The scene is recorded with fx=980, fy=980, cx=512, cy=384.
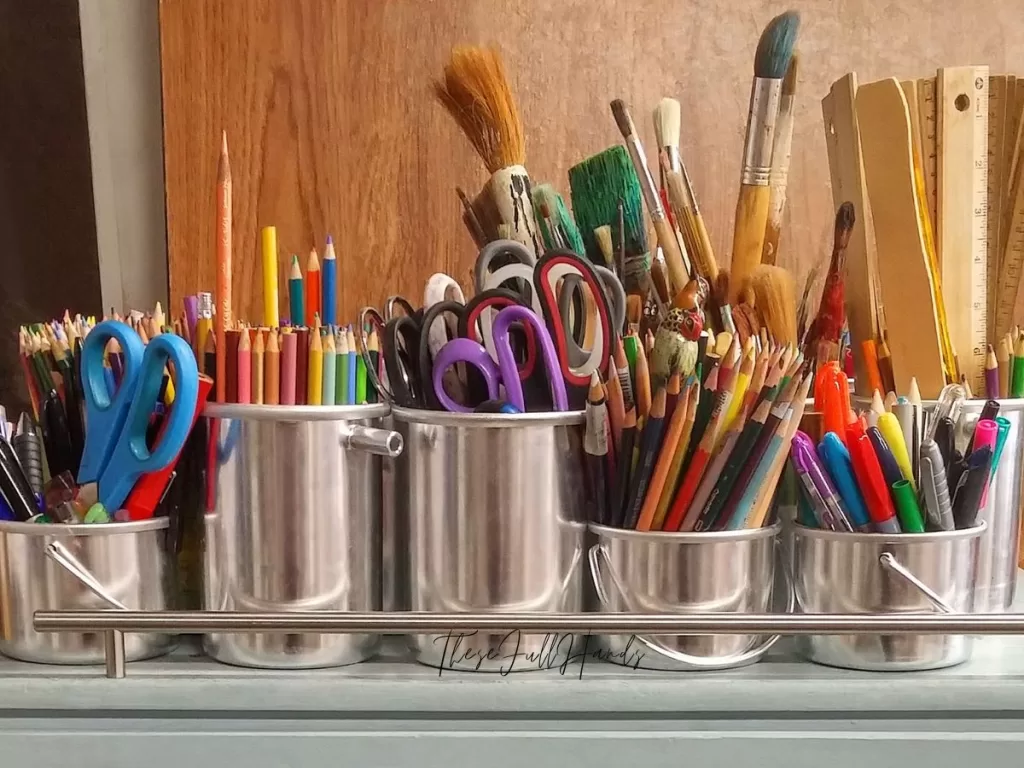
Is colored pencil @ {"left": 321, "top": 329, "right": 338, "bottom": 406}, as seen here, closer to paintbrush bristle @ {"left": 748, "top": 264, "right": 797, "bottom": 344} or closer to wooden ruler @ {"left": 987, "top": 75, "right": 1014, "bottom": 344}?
paintbrush bristle @ {"left": 748, "top": 264, "right": 797, "bottom": 344}

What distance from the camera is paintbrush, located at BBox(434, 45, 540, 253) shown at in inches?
20.5

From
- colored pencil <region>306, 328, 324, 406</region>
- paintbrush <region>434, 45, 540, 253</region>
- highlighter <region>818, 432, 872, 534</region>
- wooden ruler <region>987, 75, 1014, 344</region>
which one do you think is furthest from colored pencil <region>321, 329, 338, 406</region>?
wooden ruler <region>987, 75, 1014, 344</region>

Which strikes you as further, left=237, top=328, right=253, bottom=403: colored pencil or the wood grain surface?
the wood grain surface

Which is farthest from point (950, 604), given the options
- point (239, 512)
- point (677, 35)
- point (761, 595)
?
point (677, 35)

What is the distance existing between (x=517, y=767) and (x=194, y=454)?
0.21 metres

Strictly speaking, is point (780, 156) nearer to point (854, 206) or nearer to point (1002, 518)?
point (854, 206)

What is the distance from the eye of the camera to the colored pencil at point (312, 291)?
0.49 m

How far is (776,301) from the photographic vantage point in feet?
1.66

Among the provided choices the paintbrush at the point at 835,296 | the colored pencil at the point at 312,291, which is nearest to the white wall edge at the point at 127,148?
the colored pencil at the point at 312,291

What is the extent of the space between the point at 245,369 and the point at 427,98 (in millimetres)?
313

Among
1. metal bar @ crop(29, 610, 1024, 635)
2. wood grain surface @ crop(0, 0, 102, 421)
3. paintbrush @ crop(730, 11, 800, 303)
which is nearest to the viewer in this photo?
metal bar @ crop(29, 610, 1024, 635)

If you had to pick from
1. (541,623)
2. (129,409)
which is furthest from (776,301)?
(129,409)

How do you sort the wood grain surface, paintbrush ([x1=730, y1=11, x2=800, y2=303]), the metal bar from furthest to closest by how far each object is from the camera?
the wood grain surface → paintbrush ([x1=730, y1=11, x2=800, y2=303]) → the metal bar

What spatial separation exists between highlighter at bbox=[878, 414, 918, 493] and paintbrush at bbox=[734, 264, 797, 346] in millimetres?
73
